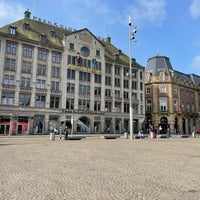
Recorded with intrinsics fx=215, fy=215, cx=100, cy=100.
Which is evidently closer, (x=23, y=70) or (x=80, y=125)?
(x=23, y=70)

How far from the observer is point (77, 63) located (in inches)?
1909

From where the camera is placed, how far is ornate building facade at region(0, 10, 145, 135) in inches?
1602

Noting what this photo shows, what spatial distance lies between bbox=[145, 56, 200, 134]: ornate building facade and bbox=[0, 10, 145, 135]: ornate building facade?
493 centimetres

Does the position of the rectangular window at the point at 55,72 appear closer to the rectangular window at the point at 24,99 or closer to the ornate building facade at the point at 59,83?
the ornate building facade at the point at 59,83

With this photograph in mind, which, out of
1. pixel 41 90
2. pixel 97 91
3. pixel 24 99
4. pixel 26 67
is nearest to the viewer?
pixel 24 99

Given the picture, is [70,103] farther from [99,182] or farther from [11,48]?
[99,182]

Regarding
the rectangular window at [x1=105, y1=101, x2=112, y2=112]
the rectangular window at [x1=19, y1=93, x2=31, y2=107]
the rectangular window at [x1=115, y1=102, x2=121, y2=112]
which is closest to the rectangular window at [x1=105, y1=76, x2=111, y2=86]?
the rectangular window at [x1=105, y1=101, x2=112, y2=112]

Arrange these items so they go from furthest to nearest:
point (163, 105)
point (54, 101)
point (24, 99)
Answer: point (163, 105) → point (54, 101) → point (24, 99)

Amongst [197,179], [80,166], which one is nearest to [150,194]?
[197,179]

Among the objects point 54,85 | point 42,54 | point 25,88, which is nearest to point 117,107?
point 54,85

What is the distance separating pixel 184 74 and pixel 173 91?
1367cm

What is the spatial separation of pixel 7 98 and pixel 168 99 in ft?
137

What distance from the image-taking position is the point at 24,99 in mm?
41375

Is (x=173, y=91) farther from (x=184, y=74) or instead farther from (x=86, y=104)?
(x=86, y=104)
